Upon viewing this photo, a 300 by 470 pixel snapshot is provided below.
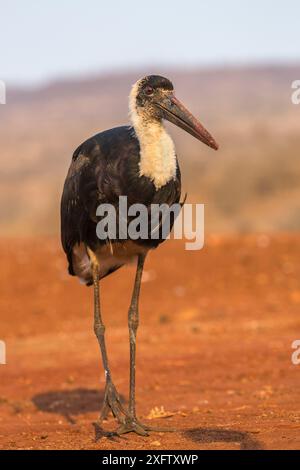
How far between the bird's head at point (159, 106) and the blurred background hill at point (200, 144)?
2794mm

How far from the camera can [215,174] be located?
55281 millimetres

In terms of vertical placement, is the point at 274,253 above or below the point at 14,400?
above

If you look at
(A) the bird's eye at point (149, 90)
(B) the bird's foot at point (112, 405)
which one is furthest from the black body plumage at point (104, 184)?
(B) the bird's foot at point (112, 405)

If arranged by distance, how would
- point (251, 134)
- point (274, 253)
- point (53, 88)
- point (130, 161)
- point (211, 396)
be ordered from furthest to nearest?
point (53, 88) < point (251, 134) < point (274, 253) < point (211, 396) < point (130, 161)

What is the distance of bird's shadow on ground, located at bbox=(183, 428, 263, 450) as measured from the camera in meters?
5.95

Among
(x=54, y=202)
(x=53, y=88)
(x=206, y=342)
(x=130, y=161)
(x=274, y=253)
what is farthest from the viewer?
(x=53, y=88)

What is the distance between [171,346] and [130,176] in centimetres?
518

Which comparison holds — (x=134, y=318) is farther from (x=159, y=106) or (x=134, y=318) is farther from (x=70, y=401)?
(x=70, y=401)

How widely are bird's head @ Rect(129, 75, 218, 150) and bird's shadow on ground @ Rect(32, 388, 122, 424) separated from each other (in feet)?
8.98

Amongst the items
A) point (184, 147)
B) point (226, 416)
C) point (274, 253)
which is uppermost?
point (184, 147)

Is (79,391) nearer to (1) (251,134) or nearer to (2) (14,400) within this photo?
(2) (14,400)

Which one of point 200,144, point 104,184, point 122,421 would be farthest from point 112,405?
point 200,144

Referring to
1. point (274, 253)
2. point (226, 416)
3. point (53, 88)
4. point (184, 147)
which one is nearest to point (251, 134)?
point (184, 147)

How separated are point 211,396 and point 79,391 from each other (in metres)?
1.59
